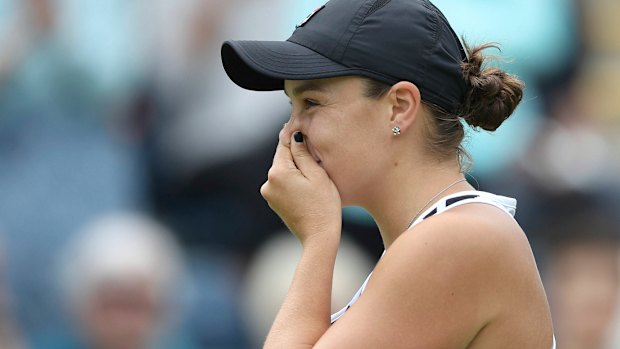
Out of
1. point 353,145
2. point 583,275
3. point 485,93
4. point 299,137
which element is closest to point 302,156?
point 299,137

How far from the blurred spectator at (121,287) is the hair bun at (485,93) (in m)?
2.69

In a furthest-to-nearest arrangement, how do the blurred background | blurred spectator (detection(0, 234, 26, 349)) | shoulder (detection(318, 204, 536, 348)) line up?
the blurred background
blurred spectator (detection(0, 234, 26, 349))
shoulder (detection(318, 204, 536, 348))

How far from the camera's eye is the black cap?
2.76 meters

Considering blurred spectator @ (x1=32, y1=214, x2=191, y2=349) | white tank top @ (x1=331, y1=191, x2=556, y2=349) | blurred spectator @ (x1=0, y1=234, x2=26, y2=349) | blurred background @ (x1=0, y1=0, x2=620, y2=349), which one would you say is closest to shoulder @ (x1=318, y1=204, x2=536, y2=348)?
white tank top @ (x1=331, y1=191, x2=556, y2=349)

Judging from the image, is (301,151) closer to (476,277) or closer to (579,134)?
(476,277)

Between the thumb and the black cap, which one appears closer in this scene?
the black cap

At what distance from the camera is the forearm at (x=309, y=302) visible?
267 cm

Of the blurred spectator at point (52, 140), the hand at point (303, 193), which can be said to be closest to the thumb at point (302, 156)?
the hand at point (303, 193)

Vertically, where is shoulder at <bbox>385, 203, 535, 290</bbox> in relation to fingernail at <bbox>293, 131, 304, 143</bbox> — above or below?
below

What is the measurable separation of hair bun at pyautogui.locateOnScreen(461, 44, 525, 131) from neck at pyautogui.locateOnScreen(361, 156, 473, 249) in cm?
18

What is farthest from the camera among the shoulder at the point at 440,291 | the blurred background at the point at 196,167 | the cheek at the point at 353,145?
the blurred background at the point at 196,167

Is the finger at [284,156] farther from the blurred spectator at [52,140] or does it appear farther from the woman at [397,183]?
the blurred spectator at [52,140]

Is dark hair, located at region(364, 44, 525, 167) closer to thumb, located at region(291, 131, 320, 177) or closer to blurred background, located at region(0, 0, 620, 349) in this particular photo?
thumb, located at region(291, 131, 320, 177)

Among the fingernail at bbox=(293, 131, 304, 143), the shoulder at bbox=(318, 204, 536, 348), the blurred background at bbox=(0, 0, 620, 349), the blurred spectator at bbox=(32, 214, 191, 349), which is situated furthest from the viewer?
the blurred background at bbox=(0, 0, 620, 349)
